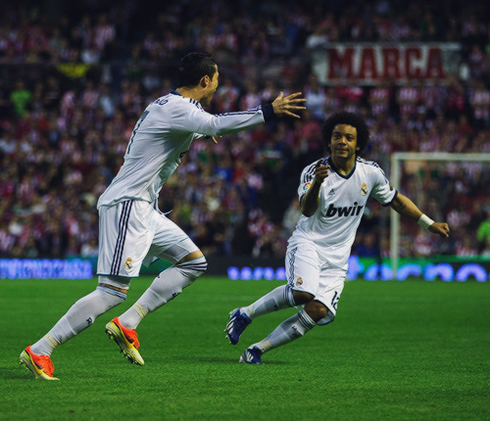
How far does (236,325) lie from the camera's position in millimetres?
8531

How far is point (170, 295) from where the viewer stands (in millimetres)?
8188

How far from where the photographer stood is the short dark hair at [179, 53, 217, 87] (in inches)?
308

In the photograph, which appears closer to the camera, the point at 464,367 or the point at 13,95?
the point at 464,367

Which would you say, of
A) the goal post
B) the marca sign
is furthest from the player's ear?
the marca sign

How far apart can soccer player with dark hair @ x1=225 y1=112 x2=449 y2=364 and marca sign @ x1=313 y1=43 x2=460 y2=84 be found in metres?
18.1

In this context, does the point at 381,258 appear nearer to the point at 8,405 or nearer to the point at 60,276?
the point at 60,276

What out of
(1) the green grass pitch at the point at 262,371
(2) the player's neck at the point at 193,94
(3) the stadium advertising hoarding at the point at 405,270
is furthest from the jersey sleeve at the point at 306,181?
(3) the stadium advertising hoarding at the point at 405,270

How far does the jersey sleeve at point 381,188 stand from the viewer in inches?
345

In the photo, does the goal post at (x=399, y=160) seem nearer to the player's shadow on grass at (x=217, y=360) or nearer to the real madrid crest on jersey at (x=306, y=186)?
the player's shadow on grass at (x=217, y=360)

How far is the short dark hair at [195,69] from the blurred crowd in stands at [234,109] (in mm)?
14704

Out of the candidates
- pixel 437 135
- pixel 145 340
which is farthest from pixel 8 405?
pixel 437 135

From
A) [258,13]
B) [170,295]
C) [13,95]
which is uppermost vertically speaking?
[258,13]

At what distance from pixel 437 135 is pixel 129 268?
18103 millimetres

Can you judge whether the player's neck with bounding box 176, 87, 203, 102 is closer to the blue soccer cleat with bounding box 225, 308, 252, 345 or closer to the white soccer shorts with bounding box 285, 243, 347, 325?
the white soccer shorts with bounding box 285, 243, 347, 325
